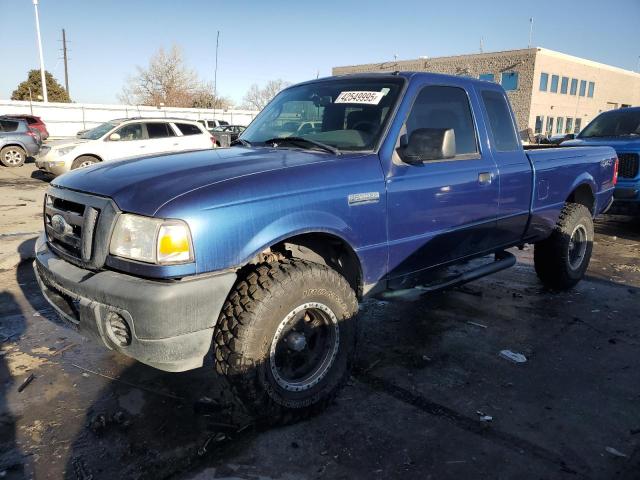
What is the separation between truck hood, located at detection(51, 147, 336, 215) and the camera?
252cm

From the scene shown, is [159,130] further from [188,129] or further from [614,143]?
[614,143]

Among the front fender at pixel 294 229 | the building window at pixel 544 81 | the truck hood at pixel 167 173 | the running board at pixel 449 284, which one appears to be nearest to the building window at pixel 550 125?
the building window at pixel 544 81

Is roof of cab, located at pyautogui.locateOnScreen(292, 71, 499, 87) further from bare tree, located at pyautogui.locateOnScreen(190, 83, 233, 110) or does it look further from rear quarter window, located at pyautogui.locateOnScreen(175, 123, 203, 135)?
bare tree, located at pyautogui.locateOnScreen(190, 83, 233, 110)

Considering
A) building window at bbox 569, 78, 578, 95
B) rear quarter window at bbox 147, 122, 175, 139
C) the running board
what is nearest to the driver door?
the running board

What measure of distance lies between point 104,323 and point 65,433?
2.54 feet

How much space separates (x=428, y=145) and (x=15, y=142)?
17.3 m

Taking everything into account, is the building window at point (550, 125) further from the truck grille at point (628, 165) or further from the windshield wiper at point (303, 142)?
the windshield wiper at point (303, 142)

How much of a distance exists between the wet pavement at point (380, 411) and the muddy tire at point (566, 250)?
2.38ft

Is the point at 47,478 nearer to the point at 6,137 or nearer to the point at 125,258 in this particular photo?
the point at 125,258

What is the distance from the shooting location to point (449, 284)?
3.88 metres

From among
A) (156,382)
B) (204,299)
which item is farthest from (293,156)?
(156,382)

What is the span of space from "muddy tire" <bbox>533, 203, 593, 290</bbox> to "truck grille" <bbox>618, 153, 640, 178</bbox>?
3.74m

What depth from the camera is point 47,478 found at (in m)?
2.41

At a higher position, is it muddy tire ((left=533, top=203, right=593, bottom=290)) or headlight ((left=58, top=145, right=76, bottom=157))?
headlight ((left=58, top=145, right=76, bottom=157))
